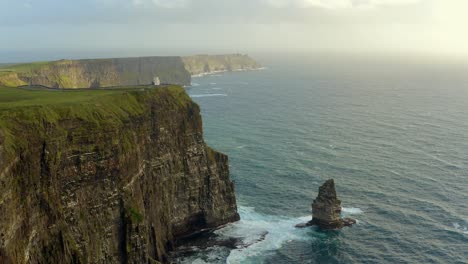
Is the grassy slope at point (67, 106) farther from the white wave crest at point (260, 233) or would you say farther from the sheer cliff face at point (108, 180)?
the white wave crest at point (260, 233)

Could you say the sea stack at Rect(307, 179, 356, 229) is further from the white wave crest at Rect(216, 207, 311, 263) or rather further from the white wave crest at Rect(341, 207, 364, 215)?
the white wave crest at Rect(341, 207, 364, 215)

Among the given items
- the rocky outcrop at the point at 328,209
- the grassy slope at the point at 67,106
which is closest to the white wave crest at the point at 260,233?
the rocky outcrop at the point at 328,209

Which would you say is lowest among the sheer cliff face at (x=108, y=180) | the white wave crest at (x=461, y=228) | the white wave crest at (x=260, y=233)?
the white wave crest at (x=260, y=233)

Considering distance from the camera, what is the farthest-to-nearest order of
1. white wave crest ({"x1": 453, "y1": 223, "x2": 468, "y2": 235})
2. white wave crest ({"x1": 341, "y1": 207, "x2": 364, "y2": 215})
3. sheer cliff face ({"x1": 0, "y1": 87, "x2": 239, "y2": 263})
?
white wave crest ({"x1": 341, "y1": 207, "x2": 364, "y2": 215}) < white wave crest ({"x1": 453, "y1": 223, "x2": 468, "y2": 235}) < sheer cliff face ({"x1": 0, "y1": 87, "x2": 239, "y2": 263})

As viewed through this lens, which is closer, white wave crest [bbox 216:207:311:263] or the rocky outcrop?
white wave crest [bbox 216:207:311:263]

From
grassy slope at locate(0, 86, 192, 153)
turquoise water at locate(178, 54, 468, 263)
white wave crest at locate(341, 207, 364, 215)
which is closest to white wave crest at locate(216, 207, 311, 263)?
turquoise water at locate(178, 54, 468, 263)

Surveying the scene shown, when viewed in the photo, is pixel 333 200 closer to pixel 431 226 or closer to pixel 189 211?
pixel 431 226

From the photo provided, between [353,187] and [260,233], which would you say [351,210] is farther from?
[260,233]

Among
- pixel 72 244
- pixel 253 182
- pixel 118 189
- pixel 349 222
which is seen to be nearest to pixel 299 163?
pixel 253 182
